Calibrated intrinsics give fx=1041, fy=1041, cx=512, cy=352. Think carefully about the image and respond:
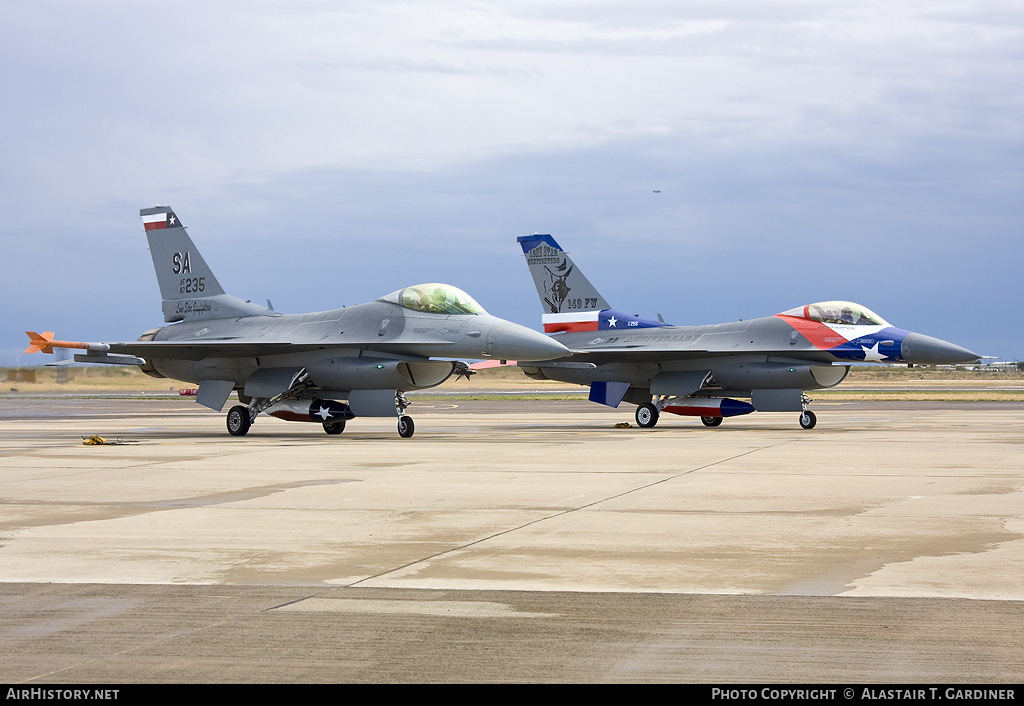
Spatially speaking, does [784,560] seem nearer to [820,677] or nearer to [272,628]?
[820,677]

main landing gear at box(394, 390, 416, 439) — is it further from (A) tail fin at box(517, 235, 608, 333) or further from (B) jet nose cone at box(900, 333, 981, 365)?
(B) jet nose cone at box(900, 333, 981, 365)

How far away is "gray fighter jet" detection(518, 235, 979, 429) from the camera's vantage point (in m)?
23.7

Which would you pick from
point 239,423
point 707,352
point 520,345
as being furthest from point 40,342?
point 707,352

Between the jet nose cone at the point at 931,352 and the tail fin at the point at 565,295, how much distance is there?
6820 mm

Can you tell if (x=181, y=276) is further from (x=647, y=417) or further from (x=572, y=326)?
(x=647, y=417)

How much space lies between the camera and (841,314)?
79.2ft

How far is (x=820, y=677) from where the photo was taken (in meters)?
4.28

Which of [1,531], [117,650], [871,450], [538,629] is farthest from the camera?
[871,450]

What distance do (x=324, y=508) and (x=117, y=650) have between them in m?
5.00

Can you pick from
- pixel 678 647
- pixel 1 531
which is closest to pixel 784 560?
pixel 678 647

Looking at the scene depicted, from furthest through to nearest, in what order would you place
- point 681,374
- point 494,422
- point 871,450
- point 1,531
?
1. point 494,422
2. point 681,374
3. point 871,450
4. point 1,531

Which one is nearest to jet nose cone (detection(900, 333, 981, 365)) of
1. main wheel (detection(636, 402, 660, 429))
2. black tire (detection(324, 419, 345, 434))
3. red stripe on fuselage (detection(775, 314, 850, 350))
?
red stripe on fuselage (detection(775, 314, 850, 350))

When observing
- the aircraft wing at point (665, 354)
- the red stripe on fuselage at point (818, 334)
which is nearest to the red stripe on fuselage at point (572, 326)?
the aircraft wing at point (665, 354)

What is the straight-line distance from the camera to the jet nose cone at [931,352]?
2297 centimetres
